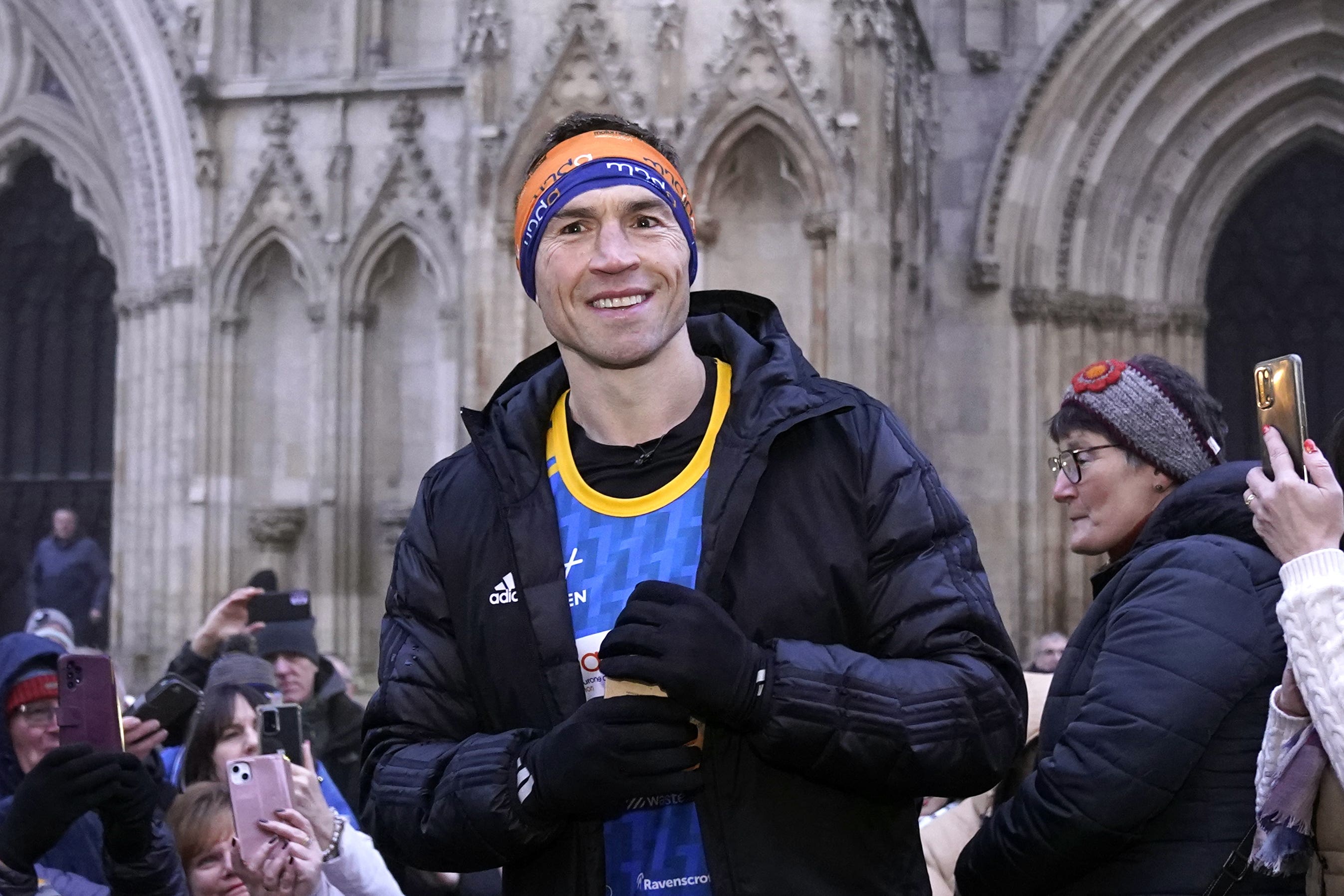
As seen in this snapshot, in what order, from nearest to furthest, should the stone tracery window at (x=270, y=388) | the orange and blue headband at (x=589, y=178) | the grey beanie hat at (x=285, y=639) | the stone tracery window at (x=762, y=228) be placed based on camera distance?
the orange and blue headband at (x=589, y=178) → the grey beanie hat at (x=285, y=639) → the stone tracery window at (x=762, y=228) → the stone tracery window at (x=270, y=388)

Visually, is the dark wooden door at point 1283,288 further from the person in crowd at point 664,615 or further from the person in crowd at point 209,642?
the person in crowd at point 664,615

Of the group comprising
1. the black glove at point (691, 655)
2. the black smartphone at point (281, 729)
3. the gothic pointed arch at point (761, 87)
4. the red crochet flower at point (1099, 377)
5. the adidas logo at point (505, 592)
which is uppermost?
the gothic pointed arch at point (761, 87)

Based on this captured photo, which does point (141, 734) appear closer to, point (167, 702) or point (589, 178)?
point (167, 702)

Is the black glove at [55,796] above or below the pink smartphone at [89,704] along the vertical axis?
below

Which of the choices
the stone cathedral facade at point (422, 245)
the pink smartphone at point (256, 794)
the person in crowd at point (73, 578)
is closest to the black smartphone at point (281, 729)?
the pink smartphone at point (256, 794)

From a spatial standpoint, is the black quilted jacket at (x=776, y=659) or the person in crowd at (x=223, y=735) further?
the person in crowd at (x=223, y=735)

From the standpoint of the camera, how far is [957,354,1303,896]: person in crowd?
7.82 feet

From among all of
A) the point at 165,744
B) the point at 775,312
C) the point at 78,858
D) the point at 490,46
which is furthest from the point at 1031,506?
the point at 775,312

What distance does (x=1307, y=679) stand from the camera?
2.10 m

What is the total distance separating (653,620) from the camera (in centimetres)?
172

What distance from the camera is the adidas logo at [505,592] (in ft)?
6.46

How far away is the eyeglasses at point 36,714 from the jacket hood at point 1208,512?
239 cm

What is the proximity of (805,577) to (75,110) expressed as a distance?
38.7ft

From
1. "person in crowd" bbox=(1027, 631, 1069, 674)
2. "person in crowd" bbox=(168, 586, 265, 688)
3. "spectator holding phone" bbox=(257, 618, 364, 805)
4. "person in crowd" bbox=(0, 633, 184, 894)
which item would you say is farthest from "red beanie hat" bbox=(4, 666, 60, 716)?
"person in crowd" bbox=(1027, 631, 1069, 674)
